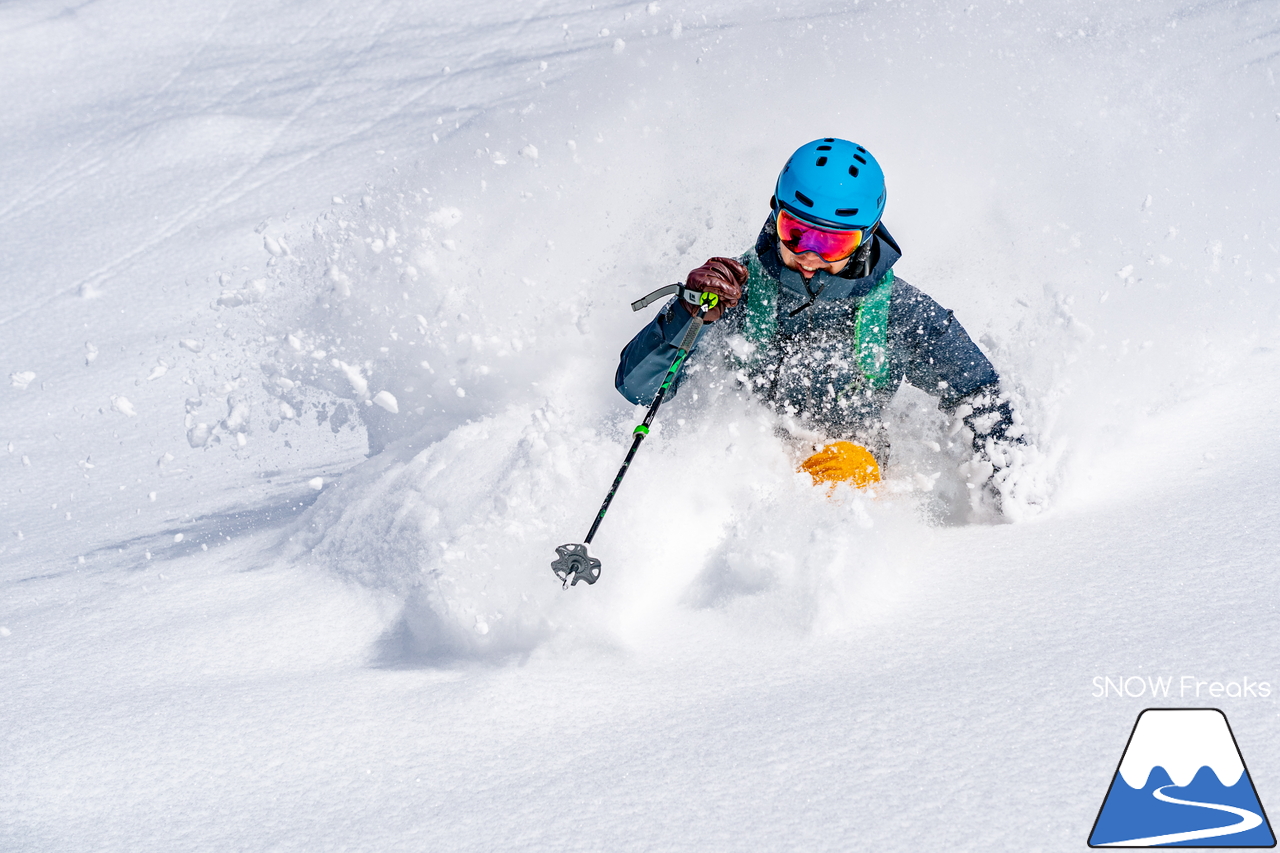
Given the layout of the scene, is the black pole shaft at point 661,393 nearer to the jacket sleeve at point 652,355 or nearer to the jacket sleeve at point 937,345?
the jacket sleeve at point 652,355

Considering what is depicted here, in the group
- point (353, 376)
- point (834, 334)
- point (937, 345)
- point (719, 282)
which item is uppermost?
point (937, 345)

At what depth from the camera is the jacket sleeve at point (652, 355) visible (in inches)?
130

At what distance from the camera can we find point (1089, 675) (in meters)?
2.16

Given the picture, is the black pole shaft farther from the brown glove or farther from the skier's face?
the skier's face

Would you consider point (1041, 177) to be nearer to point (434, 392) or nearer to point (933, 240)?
point (933, 240)

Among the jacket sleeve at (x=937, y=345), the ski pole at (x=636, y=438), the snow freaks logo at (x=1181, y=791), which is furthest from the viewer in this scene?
the jacket sleeve at (x=937, y=345)

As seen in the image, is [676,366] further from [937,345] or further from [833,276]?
[937,345]

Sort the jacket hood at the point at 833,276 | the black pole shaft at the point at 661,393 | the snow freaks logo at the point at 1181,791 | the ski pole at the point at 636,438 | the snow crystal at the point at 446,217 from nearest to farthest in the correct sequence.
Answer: the snow freaks logo at the point at 1181,791
the ski pole at the point at 636,438
the black pole shaft at the point at 661,393
the jacket hood at the point at 833,276
the snow crystal at the point at 446,217

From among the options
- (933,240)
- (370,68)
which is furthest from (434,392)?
(370,68)

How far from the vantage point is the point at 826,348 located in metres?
3.47

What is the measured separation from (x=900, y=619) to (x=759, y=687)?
0.49 metres

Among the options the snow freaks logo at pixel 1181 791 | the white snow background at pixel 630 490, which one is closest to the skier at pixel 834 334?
the white snow background at pixel 630 490

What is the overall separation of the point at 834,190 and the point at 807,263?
26cm

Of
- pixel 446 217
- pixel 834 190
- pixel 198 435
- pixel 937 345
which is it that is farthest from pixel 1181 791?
pixel 446 217
